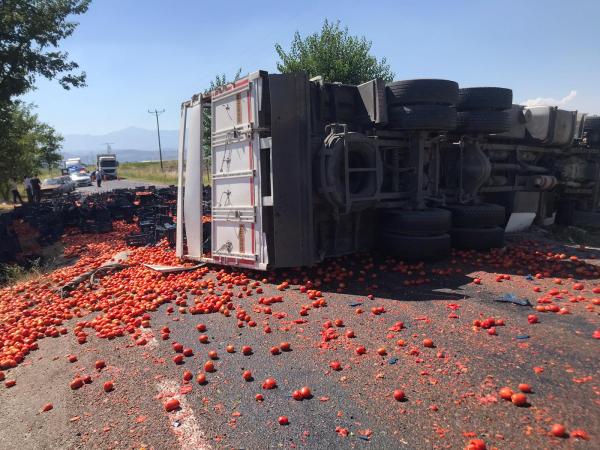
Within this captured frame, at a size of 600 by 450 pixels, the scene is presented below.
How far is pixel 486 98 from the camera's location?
916 centimetres

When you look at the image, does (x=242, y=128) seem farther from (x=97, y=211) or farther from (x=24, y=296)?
(x=97, y=211)

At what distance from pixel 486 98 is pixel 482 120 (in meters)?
0.51

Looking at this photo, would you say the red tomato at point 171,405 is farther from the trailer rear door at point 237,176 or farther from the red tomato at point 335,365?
the trailer rear door at point 237,176

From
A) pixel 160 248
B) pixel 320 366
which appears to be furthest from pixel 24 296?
pixel 320 366

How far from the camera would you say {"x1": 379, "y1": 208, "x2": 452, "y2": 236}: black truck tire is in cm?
796

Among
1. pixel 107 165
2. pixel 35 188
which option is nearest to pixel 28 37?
pixel 35 188

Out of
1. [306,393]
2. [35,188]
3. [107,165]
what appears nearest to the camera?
[306,393]

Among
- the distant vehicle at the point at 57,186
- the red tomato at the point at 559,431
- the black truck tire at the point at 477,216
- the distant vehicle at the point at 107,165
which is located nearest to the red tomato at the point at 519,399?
the red tomato at the point at 559,431

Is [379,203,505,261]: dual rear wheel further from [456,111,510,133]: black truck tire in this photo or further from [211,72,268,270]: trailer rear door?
[211,72,268,270]: trailer rear door

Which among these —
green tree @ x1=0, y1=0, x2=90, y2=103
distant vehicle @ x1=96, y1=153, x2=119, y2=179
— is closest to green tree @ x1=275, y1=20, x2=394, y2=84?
green tree @ x1=0, y1=0, x2=90, y2=103

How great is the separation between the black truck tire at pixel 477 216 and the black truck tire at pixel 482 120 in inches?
73.4

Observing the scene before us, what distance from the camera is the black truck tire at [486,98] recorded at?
30.0ft

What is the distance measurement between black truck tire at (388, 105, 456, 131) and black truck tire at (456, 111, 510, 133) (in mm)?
1267

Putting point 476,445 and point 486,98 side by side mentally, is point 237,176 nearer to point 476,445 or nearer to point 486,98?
point 486,98
